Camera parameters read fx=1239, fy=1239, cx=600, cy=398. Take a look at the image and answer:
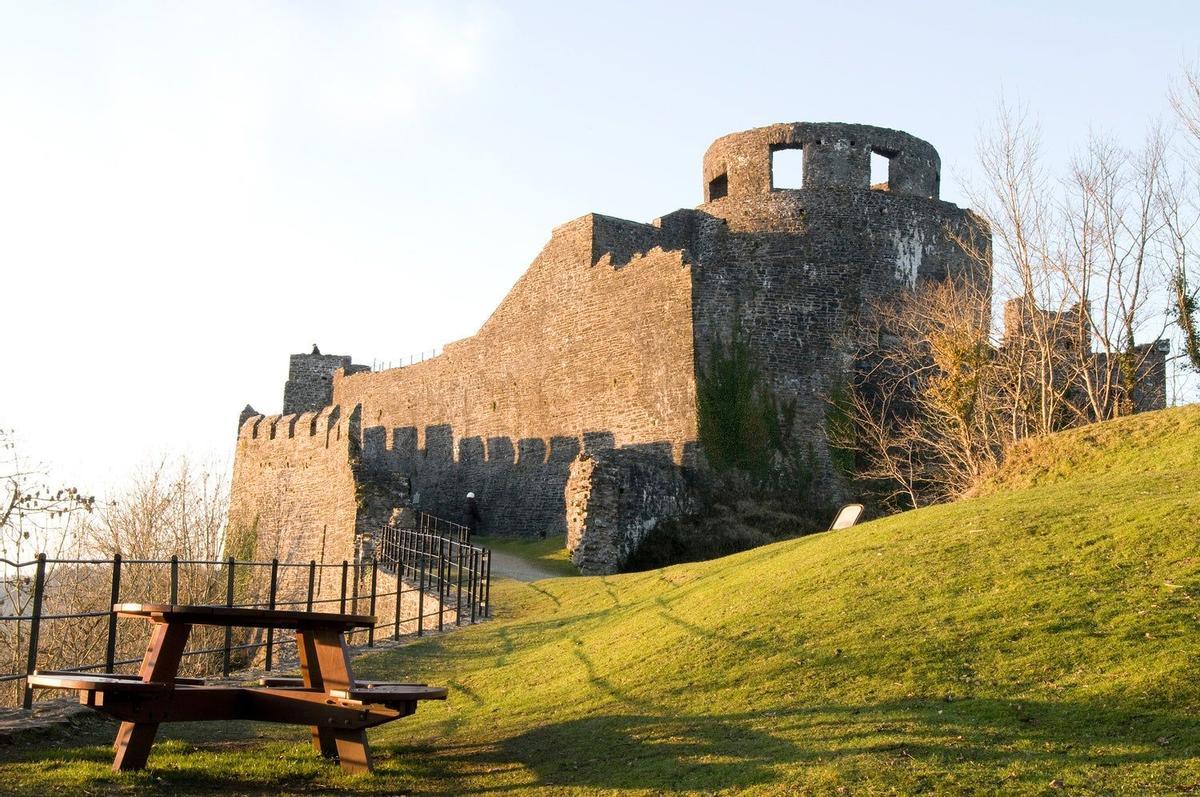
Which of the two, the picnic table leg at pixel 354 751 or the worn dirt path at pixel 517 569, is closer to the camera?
the picnic table leg at pixel 354 751

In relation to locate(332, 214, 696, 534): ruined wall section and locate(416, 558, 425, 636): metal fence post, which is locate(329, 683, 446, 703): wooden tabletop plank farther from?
locate(332, 214, 696, 534): ruined wall section

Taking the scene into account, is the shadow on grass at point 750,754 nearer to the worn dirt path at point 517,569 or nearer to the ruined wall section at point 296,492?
the worn dirt path at point 517,569

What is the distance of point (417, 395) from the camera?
4275 cm

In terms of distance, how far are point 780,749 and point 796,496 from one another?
72.4ft

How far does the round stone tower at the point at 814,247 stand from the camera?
31281 millimetres

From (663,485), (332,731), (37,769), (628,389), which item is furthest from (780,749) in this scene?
(628,389)

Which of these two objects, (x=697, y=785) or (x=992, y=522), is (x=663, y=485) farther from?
(x=697, y=785)

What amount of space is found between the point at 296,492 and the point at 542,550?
888 cm

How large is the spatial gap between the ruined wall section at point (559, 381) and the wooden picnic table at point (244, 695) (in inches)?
842

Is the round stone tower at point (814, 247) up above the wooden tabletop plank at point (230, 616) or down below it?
above

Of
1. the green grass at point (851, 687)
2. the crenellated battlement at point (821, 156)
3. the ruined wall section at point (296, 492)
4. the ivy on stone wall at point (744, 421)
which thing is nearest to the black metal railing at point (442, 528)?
the ruined wall section at point (296, 492)

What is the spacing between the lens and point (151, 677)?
8516 mm

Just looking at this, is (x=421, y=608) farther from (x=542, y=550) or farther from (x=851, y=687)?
(x=542, y=550)

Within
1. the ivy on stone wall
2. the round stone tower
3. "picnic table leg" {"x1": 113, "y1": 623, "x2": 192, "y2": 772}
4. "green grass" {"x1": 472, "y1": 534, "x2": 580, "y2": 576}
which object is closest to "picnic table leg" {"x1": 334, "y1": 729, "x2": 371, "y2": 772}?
"picnic table leg" {"x1": 113, "y1": 623, "x2": 192, "y2": 772}
